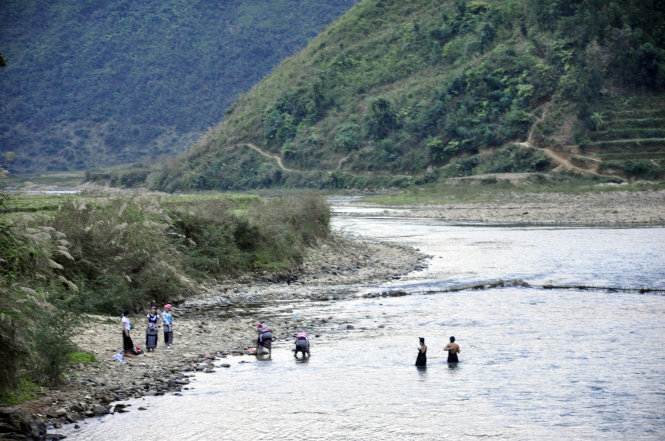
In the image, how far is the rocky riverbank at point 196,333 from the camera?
18.2m

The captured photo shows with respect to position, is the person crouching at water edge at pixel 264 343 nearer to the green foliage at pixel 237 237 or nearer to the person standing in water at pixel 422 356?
the person standing in water at pixel 422 356

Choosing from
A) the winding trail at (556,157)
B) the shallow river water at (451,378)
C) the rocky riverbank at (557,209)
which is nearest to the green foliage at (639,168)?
the winding trail at (556,157)

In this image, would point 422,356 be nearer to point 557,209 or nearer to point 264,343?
point 264,343

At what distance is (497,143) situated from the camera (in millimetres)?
114688

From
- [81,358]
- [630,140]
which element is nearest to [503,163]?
[630,140]

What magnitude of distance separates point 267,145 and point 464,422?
441 ft

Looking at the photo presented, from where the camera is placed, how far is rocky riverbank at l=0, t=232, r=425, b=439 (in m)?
18.2

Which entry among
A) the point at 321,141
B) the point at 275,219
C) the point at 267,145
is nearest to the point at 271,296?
the point at 275,219

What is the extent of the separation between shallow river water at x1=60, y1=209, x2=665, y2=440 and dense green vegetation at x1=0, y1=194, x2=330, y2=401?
2691 mm

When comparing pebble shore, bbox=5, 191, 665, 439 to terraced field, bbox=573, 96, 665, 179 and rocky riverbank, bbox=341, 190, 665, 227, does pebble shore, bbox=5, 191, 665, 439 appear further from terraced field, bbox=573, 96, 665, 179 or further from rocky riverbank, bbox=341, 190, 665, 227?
terraced field, bbox=573, 96, 665, 179

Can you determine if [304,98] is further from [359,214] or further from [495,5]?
[359,214]

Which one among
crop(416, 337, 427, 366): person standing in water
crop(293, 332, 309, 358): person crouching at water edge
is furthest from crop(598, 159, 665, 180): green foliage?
crop(293, 332, 309, 358): person crouching at water edge

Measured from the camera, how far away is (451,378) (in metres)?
21.8

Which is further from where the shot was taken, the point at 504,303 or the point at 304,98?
the point at 304,98
